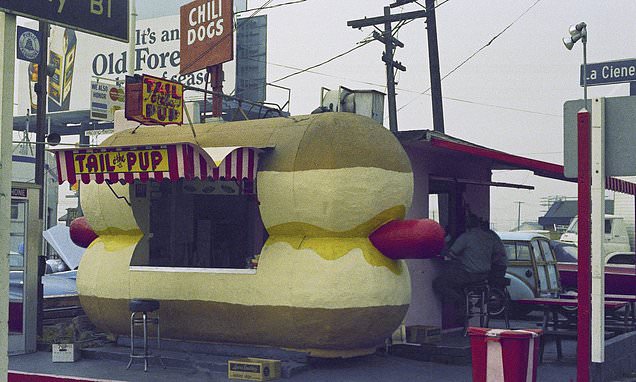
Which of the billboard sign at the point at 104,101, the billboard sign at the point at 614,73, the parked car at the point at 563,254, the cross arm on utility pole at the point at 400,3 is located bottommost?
the parked car at the point at 563,254

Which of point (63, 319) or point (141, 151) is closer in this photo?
point (141, 151)

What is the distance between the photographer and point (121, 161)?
1074 centimetres

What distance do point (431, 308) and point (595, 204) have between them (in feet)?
20.6

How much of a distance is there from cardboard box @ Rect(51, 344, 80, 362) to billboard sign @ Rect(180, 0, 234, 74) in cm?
843

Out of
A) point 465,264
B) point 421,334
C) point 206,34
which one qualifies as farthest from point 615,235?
point 421,334

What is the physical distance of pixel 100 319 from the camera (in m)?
12.3

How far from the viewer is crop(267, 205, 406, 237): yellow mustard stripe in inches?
420

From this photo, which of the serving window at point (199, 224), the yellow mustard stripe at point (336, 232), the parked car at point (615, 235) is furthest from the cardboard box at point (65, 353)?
the parked car at point (615, 235)

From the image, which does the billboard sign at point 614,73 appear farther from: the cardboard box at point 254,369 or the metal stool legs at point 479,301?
the cardboard box at point 254,369

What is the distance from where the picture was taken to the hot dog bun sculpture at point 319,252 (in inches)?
411

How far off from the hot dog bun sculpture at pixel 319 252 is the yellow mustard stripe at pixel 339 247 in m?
0.01

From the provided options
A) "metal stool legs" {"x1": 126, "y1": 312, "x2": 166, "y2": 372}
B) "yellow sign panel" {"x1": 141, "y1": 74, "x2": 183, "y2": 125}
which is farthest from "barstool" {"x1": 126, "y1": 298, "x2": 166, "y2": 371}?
"yellow sign panel" {"x1": 141, "y1": 74, "x2": 183, "y2": 125}

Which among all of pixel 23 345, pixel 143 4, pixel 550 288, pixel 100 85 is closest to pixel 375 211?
pixel 23 345

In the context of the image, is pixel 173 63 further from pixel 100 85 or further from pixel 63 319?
pixel 63 319
